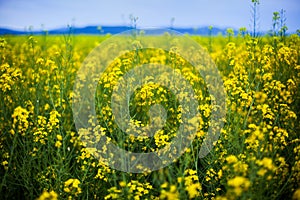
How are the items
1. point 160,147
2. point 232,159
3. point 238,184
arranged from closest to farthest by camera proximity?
point 238,184 → point 232,159 → point 160,147

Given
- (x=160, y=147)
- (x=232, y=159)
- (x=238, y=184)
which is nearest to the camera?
(x=238, y=184)

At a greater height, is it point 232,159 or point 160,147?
point 232,159

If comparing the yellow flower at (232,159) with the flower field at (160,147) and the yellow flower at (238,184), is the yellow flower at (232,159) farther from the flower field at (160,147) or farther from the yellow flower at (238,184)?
the yellow flower at (238,184)

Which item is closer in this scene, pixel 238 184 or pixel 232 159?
pixel 238 184

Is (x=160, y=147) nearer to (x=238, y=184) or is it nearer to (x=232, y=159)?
(x=232, y=159)

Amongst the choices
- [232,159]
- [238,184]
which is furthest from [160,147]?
[238,184]

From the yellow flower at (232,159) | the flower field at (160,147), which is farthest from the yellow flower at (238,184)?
the yellow flower at (232,159)

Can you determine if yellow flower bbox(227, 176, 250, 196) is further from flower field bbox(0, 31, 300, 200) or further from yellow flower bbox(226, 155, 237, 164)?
yellow flower bbox(226, 155, 237, 164)

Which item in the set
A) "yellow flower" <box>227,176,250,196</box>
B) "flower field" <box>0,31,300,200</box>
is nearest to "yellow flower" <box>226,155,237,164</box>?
"flower field" <box>0,31,300,200</box>

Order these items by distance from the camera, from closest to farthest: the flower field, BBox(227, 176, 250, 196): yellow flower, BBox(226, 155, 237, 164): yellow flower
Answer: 1. BBox(227, 176, 250, 196): yellow flower
2. BBox(226, 155, 237, 164): yellow flower
3. the flower field

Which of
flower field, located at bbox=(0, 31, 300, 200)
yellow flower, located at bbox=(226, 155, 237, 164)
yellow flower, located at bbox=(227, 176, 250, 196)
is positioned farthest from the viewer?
flower field, located at bbox=(0, 31, 300, 200)

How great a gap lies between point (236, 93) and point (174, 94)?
2.59 feet

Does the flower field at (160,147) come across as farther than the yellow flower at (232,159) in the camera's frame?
Yes

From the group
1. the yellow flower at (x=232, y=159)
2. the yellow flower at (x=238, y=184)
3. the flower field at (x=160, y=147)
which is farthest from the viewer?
the flower field at (x=160, y=147)
